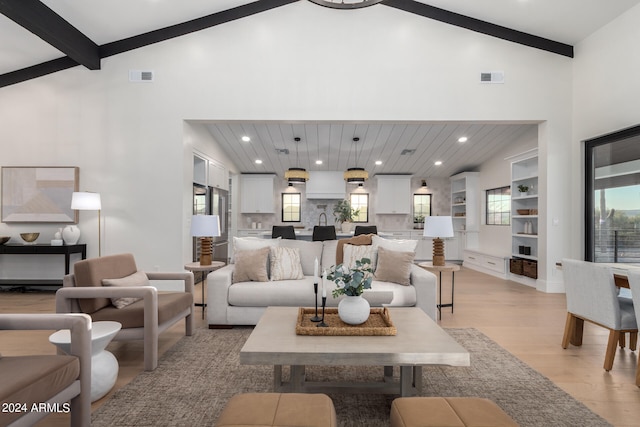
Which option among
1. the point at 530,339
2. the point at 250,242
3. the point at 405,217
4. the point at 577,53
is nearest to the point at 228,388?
the point at 250,242

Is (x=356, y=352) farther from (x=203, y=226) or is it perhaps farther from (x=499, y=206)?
(x=499, y=206)

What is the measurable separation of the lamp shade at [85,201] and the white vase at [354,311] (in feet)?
13.9

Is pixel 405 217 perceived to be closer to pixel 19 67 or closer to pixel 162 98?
pixel 162 98

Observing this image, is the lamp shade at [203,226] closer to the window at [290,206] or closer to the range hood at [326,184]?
the range hood at [326,184]

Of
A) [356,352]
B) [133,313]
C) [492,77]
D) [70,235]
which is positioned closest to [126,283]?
[133,313]

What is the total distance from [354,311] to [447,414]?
3.29ft

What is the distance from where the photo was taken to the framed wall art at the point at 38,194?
538cm

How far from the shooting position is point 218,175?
736 centimetres

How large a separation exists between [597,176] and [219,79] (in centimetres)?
567

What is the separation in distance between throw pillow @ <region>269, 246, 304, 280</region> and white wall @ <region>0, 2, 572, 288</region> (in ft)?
6.63

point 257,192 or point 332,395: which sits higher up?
point 257,192

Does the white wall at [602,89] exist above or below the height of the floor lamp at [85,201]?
above

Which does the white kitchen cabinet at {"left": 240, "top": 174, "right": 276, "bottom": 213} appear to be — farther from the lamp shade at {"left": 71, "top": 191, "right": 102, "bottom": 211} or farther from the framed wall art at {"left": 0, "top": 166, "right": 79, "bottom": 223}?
the lamp shade at {"left": 71, "top": 191, "right": 102, "bottom": 211}

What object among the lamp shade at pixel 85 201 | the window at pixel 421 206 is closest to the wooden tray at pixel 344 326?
the lamp shade at pixel 85 201
